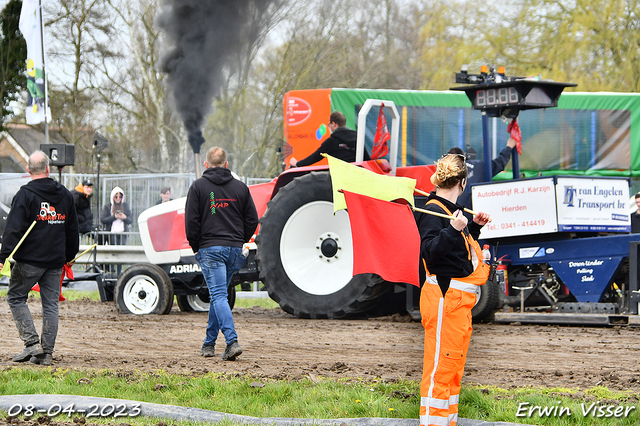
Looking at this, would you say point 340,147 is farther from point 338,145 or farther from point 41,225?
point 41,225

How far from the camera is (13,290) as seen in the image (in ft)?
21.9

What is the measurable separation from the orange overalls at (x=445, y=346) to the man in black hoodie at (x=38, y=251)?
11.8 ft

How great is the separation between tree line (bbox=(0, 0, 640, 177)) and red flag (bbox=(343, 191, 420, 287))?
16.9 metres

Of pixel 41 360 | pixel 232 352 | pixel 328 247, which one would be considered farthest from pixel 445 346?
pixel 328 247

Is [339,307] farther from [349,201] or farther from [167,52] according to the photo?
[167,52]

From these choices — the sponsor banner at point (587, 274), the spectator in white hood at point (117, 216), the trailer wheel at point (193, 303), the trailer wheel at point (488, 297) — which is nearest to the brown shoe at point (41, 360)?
the trailer wheel at point (193, 303)

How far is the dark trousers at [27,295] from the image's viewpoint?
6.62 metres

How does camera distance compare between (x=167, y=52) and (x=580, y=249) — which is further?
(x=167, y=52)

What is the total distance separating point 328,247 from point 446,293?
5045mm

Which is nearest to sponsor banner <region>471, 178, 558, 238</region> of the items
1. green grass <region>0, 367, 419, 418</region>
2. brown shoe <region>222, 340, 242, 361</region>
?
brown shoe <region>222, 340, 242, 361</region>

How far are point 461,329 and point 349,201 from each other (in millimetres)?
1659

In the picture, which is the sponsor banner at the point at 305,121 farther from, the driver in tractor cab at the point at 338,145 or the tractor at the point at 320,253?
the driver in tractor cab at the point at 338,145

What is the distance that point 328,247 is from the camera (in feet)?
30.0

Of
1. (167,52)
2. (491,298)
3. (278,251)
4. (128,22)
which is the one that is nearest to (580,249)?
(491,298)
